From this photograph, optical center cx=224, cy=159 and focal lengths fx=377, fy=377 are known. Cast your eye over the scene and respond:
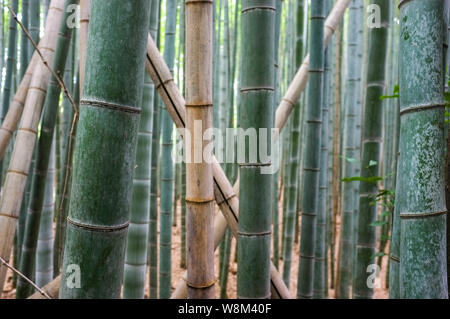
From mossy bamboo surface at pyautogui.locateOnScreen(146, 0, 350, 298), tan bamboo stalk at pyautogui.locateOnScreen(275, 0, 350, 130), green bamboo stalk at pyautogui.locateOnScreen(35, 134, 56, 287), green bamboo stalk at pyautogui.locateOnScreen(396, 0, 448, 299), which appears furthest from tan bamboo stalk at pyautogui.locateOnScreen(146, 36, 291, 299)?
green bamboo stalk at pyautogui.locateOnScreen(35, 134, 56, 287)

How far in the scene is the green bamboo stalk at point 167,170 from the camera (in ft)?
6.68

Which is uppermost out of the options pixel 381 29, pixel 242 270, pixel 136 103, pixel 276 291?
pixel 381 29

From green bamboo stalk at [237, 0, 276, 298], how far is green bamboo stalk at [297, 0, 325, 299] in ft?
1.74

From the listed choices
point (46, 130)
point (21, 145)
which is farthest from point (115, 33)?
point (46, 130)

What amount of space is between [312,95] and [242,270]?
31.9 inches

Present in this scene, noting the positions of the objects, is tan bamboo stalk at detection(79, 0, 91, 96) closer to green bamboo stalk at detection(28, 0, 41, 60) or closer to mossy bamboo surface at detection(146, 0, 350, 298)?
mossy bamboo surface at detection(146, 0, 350, 298)

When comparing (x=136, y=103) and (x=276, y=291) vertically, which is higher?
(x=136, y=103)

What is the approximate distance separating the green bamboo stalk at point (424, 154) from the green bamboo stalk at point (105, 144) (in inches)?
18.6

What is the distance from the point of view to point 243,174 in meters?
1.09

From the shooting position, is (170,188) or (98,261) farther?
(170,188)

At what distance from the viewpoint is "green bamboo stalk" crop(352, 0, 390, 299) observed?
1385 millimetres

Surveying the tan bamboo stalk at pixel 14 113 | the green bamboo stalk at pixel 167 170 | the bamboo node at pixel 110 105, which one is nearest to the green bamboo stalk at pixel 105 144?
the bamboo node at pixel 110 105

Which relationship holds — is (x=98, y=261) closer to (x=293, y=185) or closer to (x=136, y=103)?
(x=136, y=103)

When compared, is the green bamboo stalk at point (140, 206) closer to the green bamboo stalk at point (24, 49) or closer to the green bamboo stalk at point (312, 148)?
the green bamboo stalk at point (312, 148)
